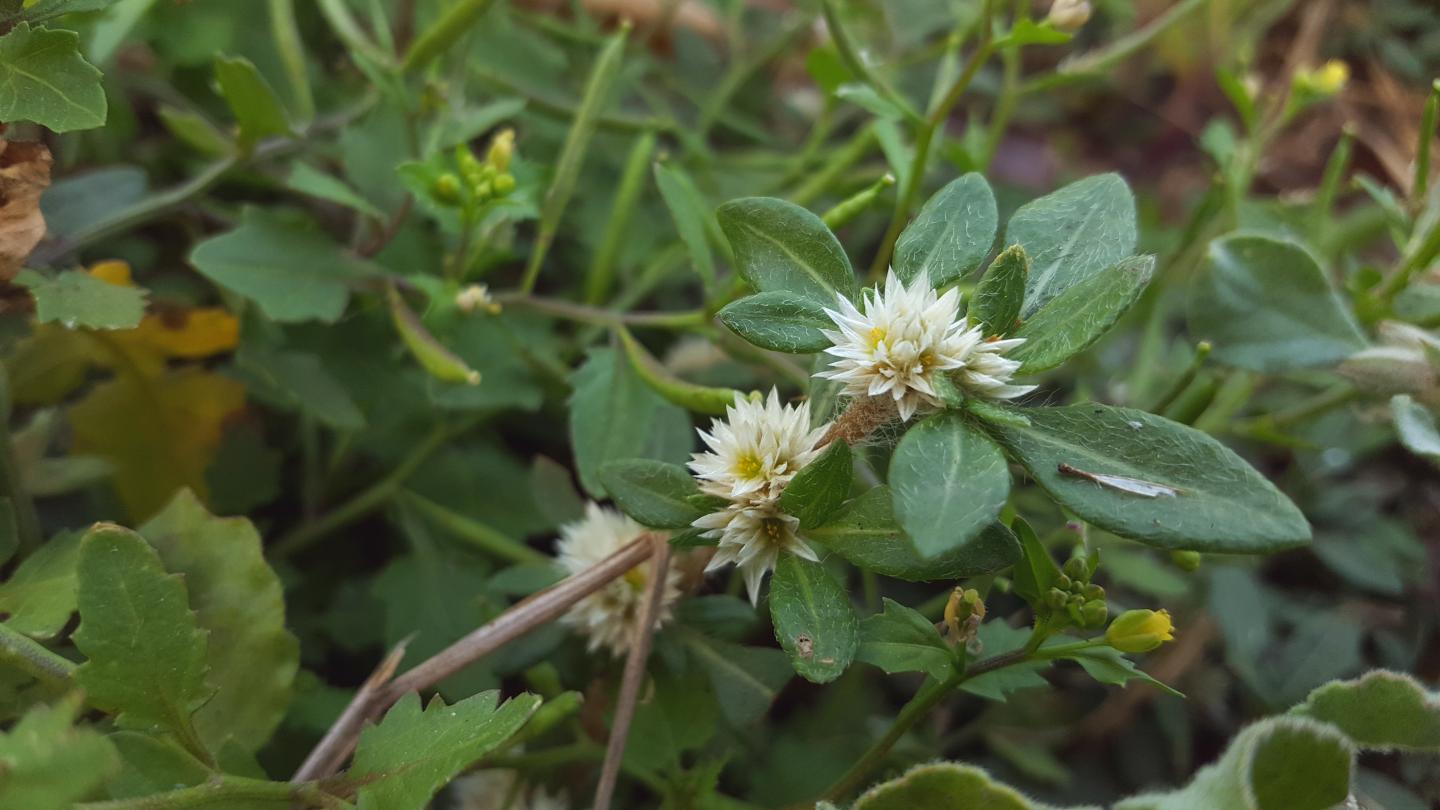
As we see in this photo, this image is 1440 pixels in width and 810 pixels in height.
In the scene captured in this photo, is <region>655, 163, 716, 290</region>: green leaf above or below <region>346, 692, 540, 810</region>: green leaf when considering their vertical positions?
above

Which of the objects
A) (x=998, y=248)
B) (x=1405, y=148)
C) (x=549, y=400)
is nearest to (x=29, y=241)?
(x=549, y=400)

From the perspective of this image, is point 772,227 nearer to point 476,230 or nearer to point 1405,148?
point 476,230

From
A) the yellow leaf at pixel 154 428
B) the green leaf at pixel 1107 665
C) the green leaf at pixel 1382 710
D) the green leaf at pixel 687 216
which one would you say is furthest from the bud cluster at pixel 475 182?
the green leaf at pixel 1382 710

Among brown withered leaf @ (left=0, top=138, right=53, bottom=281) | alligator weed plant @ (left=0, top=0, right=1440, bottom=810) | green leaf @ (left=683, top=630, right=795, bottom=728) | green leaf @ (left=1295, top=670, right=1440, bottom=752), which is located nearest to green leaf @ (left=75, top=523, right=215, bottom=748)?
alligator weed plant @ (left=0, top=0, right=1440, bottom=810)

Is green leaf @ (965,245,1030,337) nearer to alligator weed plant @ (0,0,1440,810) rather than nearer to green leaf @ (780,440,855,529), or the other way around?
alligator weed plant @ (0,0,1440,810)

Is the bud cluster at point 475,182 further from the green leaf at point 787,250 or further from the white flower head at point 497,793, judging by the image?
the white flower head at point 497,793

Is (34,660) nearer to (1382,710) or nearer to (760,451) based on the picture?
(760,451)
